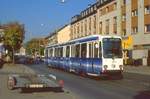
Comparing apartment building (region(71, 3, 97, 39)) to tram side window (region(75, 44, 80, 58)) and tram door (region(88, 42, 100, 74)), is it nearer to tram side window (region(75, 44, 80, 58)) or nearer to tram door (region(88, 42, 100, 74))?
tram side window (region(75, 44, 80, 58))

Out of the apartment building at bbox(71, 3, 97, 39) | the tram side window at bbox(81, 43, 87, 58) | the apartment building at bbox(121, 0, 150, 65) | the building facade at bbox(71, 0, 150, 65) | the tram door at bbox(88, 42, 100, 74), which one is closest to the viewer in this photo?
the tram door at bbox(88, 42, 100, 74)

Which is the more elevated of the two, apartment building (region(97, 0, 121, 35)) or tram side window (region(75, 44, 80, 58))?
apartment building (region(97, 0, 121, 35))

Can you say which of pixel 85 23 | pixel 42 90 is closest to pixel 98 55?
pixel 42 90

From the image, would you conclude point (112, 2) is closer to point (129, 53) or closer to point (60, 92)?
point (129, 53)

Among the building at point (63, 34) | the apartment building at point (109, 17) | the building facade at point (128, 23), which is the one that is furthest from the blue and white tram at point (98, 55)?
the building at point (63, 34)

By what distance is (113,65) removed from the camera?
30.8 m

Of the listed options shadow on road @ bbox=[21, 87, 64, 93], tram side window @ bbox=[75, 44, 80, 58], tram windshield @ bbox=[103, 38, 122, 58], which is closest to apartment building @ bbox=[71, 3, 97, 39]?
tram side window @ bbox=[75, 44, 80, 58]

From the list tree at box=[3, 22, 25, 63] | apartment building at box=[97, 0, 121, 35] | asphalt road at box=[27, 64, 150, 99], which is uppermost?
apartment building at box=[97, 0, 121, 35]

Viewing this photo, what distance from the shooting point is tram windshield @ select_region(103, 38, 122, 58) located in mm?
30680

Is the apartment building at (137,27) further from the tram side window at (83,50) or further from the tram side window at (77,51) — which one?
the tram side window at (83,50)

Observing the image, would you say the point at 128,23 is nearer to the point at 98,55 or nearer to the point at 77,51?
the point at 77,51

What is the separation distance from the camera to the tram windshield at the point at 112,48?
3068 centimetres

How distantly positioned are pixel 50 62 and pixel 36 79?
1357 inches

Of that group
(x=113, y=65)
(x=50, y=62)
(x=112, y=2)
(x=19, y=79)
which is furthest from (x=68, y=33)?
(x=19, y=79)
